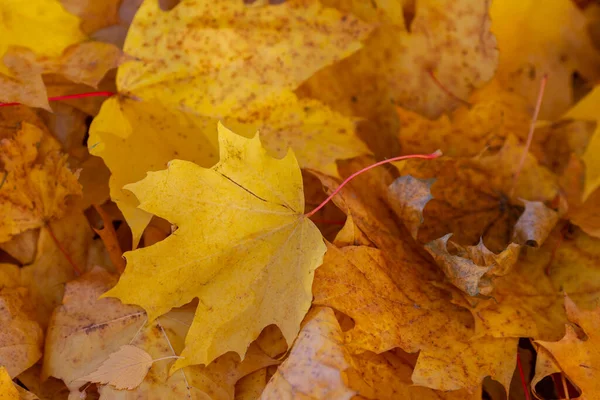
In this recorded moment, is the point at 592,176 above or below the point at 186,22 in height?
below

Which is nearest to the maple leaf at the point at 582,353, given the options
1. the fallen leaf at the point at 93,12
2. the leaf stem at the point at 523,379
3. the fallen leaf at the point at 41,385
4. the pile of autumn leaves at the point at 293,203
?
the pile of autumn leaves at the point at 293,203


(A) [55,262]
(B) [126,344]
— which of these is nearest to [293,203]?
(B) [126,344]

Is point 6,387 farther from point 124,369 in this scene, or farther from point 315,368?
point 315,368

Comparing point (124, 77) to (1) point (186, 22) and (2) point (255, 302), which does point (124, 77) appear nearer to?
(1) point (186, 22)

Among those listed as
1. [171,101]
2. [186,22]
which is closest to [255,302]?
[171,101]

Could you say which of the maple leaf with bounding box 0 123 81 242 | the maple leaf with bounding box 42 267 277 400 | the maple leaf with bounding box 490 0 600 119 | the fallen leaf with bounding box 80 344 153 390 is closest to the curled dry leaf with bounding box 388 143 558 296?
the maple leaf with bounding box 490 0 600 119

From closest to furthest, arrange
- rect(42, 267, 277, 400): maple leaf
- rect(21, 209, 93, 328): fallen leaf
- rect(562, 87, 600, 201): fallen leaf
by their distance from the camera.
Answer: rect(42, 267, 277, 400): maple leaf
rect(21, 209, 93, 328): fallen leaf
rect(562, 87, 600, 201): fallen leaf

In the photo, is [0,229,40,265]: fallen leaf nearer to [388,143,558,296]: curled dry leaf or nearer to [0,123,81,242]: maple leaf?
[0,123,81,242]: maple leaf
